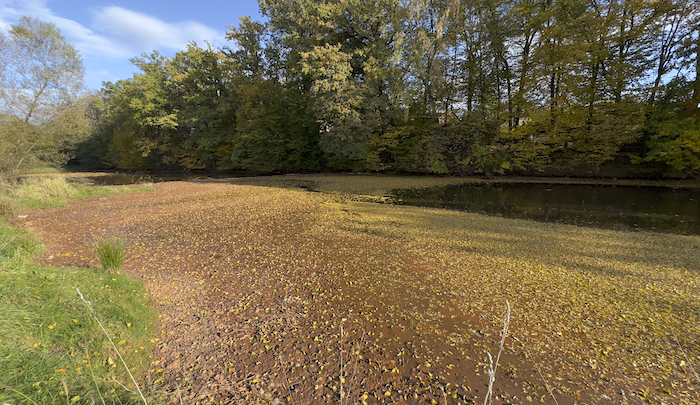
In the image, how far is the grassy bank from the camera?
2010mm

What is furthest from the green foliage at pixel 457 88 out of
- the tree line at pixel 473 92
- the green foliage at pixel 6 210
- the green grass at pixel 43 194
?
the green foliage at pixel 6 210

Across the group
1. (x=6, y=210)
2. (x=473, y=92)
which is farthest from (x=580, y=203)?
(x=6, y=210)

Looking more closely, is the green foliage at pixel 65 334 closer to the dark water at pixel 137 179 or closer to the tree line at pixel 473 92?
the tree line at pixel 473 92

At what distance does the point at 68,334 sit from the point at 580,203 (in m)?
16.5

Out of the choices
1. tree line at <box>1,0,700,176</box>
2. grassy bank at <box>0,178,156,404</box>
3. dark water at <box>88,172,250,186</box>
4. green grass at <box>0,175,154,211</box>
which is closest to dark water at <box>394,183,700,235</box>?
tree line at <box>1,0,700,176</box>

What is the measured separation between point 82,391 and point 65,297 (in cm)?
192

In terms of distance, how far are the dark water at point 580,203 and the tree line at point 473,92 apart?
14.6ft

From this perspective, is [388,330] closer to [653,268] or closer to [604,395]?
[604,395]

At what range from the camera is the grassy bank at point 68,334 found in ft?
6.59

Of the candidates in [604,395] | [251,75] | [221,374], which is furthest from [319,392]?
[251,75]

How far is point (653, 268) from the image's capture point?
18.0 feet

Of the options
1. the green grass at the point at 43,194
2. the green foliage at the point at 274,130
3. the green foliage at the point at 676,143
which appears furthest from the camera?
the green foliage at the point at 274,130

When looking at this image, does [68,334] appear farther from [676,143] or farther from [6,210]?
[676,143]

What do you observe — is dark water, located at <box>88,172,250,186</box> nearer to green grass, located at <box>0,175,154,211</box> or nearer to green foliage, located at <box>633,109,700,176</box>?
green grass, located at <box>0,175,154,211</box>
